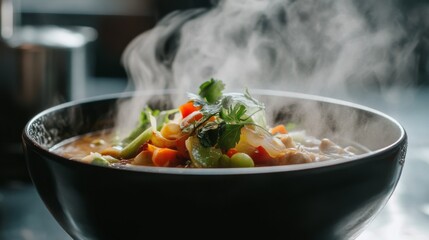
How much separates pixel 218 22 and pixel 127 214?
1597 mm

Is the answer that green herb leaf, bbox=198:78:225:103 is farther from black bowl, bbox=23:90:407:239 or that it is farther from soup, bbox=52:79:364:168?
black bowl, bbox=23:90:407:239

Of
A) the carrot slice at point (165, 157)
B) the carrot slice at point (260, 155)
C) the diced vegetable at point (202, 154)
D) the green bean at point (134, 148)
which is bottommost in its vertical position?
the green bean at point (134, 148)

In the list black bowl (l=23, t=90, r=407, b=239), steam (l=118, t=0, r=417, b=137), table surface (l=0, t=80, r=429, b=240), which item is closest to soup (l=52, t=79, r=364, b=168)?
black bowl (l=23, t=90, r=407, b=239)

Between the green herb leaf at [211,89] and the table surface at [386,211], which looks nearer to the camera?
the green herb leaf at [211,89]

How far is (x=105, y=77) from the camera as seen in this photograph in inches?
166

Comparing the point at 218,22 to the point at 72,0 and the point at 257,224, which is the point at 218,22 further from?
the point at 72,0

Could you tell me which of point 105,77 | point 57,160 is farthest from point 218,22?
point 105,77

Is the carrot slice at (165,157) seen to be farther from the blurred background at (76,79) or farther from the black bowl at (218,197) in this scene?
the blurred background at (76,79)

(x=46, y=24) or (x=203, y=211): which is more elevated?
(x=203, y=211)

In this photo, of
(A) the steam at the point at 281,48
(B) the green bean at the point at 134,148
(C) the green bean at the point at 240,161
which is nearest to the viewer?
(C) the green bean at the point at 240,161

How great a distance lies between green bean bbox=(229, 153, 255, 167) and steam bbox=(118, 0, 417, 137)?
0.94m

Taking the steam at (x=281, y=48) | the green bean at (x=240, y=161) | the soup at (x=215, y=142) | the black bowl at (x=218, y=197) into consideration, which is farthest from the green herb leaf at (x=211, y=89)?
the steam at (x=281, y=48)

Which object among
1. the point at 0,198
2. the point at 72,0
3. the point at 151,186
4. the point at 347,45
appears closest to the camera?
the point at 151,186

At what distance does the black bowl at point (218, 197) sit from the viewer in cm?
82
